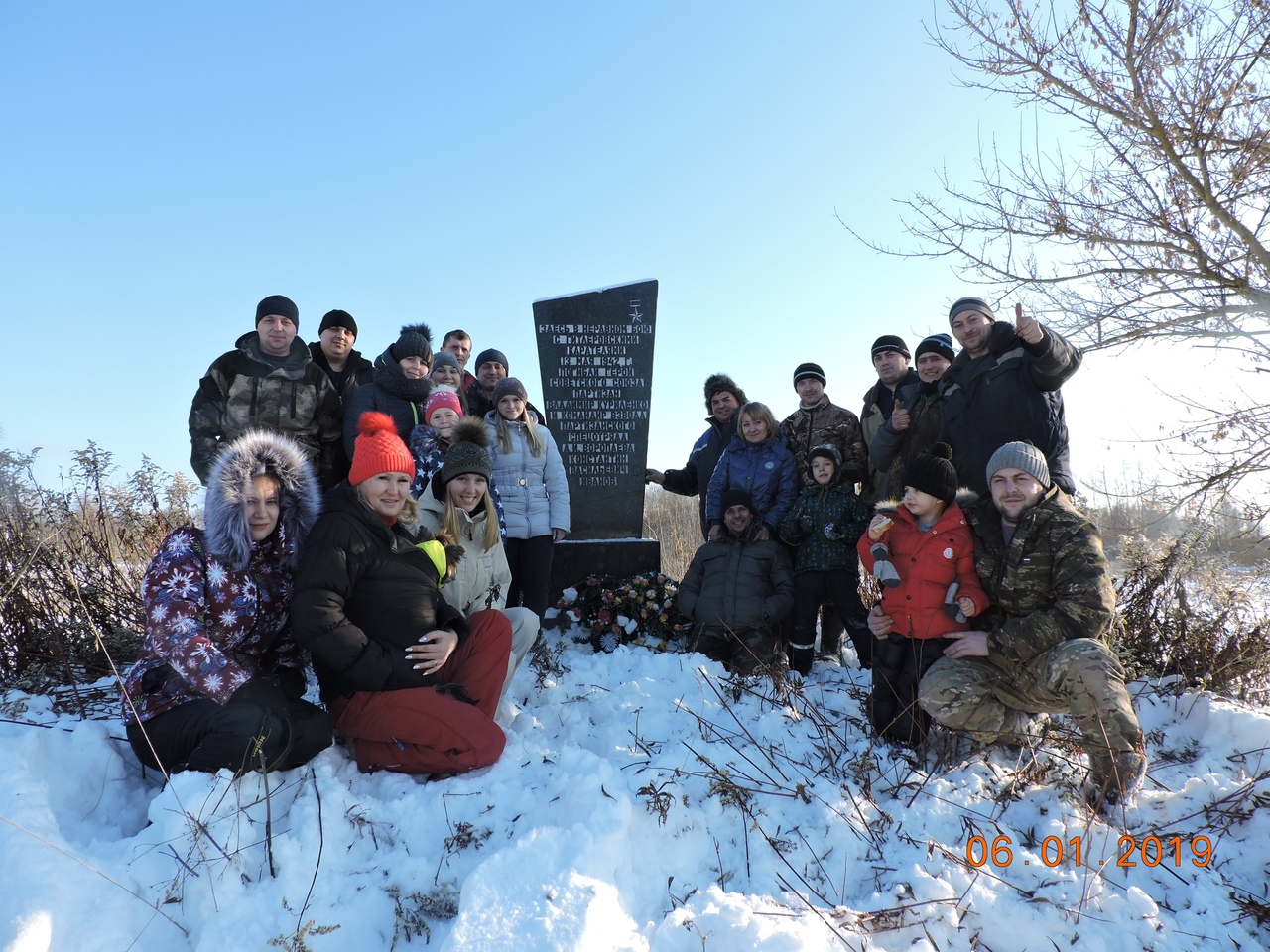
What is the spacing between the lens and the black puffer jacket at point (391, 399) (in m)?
4.27

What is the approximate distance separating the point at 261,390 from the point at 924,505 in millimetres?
3657

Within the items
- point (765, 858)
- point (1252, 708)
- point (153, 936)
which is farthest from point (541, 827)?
point (1252, 708)

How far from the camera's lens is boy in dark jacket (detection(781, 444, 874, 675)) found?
169 inches

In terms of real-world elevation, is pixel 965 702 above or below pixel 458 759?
above

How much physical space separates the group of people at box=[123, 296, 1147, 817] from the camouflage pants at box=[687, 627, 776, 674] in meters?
0.01

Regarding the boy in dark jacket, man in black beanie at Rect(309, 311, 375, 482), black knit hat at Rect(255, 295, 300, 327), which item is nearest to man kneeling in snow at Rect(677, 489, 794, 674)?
the boy in dark jacket

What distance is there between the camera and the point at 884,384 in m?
4.79

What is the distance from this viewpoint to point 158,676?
2.54 m

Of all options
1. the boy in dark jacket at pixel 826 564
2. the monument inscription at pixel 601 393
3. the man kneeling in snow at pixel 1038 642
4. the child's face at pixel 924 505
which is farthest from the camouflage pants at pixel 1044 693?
the monument inscription at pixel 601 393

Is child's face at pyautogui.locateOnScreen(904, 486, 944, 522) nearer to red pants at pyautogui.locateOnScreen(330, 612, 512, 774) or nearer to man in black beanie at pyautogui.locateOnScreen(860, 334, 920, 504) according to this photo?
man in black beanie at pyautogui.locateOnScreen(860, 334, 920, 504)

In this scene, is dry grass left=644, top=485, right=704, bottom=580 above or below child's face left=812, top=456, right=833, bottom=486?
below

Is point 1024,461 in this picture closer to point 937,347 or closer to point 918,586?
point 918,586

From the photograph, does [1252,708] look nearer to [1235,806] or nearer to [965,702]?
[1235,806]

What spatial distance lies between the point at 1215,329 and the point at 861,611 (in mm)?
5341
